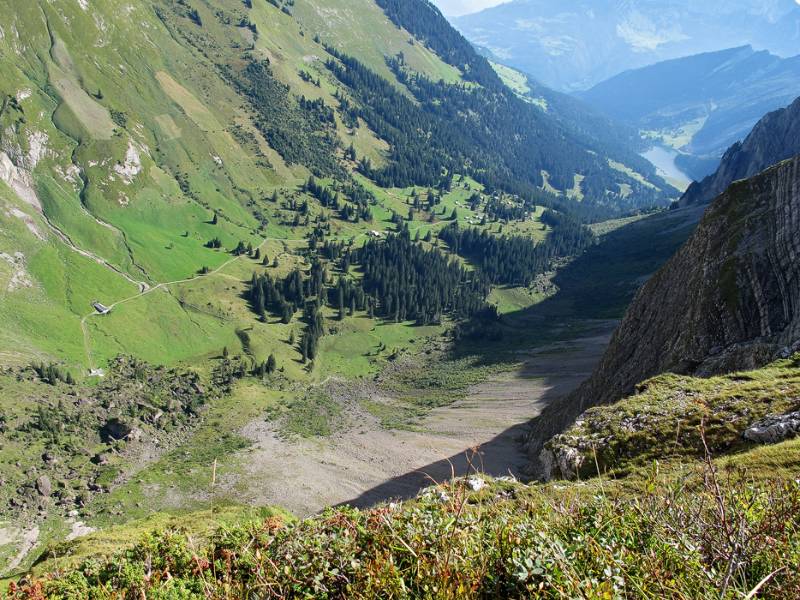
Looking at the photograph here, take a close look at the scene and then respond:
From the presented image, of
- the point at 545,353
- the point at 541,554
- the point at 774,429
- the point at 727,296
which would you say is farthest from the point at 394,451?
the point at 541,554

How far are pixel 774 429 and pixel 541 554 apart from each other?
22.0 meters

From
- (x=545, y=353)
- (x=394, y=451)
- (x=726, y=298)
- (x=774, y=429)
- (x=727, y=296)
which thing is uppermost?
(x=727, y=296)

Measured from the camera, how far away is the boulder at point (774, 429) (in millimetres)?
21703

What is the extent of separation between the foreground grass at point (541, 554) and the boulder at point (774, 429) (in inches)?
706

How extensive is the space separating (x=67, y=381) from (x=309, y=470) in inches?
2447

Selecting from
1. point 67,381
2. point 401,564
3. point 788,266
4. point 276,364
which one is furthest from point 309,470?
point 401,564

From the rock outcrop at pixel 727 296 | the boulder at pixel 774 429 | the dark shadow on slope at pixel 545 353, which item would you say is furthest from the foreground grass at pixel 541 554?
the dark shadow on slope at pixel 545 353

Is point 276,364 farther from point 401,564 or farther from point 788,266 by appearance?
point 401,564

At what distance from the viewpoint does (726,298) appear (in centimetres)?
4466

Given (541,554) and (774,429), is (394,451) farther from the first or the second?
(541,554)

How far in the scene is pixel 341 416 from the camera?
4808 inches

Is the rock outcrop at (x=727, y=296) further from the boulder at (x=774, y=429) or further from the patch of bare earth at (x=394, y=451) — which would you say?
the patch of bare earth at (x=394, y=451)

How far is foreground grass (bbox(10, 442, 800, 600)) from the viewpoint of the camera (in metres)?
5.90

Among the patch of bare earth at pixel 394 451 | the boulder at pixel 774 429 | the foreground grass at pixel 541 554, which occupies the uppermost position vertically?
the foreground grass at pixel 541 554
